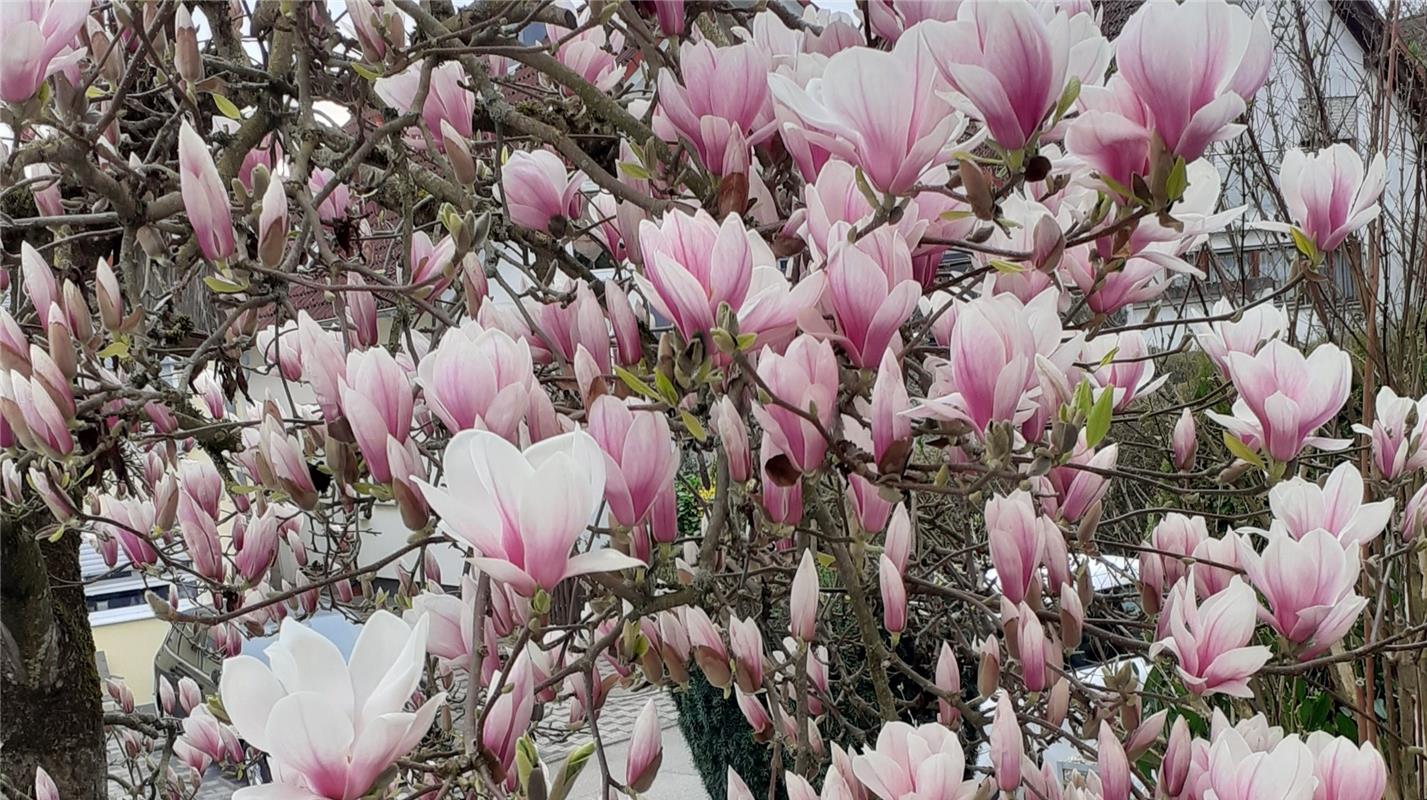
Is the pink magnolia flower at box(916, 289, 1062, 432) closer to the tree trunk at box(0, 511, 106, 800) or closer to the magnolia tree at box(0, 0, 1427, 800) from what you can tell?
the magnolia tree at box(0, 0, 1427, 800)

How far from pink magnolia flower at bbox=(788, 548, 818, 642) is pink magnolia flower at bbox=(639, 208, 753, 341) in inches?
11.1

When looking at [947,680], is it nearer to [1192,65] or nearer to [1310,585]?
[1310,585]

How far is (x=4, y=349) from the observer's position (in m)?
0.88

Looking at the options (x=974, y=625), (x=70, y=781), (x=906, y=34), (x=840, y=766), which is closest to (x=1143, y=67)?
(x=906, y=34)

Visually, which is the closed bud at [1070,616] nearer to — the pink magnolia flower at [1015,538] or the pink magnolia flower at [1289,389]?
the pink magnolia flower at [1015,538]

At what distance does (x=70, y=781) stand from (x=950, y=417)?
5.19ft

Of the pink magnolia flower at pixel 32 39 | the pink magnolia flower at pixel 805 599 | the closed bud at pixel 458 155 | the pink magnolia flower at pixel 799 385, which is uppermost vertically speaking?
the pink magnolia flower at pixel 32 39

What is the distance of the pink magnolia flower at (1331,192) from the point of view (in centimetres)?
99

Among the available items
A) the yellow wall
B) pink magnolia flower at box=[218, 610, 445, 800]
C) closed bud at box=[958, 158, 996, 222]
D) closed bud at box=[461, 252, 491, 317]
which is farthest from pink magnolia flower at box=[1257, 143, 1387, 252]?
the yellow wall

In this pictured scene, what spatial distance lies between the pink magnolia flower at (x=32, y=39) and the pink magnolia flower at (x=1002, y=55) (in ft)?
2.17

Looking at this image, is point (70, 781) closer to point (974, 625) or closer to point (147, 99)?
point (147, 99)

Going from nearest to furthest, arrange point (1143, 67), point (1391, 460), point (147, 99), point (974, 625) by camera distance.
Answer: point (1143, 67) < point (1391, 460) < point (974, 625) < point (147, 99)

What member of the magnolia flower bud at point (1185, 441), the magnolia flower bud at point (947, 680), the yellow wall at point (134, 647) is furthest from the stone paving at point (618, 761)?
the magnolia flower bud at point (947, 680)

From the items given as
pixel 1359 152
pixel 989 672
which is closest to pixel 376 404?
pixel 989 672
